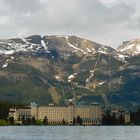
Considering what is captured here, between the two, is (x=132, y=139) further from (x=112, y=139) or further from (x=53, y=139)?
(x=53, y=139)

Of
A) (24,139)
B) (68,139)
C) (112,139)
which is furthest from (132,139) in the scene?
(24,139)

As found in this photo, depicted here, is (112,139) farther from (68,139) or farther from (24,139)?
(24,139)

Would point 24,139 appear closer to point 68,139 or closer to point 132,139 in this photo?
point 68,139

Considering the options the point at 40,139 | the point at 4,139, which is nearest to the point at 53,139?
the point at 40,139

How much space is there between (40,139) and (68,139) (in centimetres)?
726

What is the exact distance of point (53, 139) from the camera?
486 ft

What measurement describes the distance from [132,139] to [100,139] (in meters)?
7.85

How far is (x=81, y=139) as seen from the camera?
144 m

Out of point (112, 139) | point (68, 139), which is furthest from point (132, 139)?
point (68, 139)

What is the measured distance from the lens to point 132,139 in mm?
145625

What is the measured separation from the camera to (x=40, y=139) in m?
147

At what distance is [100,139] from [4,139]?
77.0ft

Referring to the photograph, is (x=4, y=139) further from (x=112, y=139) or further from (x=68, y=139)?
(x=112, y=139)

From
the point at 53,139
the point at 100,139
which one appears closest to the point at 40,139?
the point at 53,139
